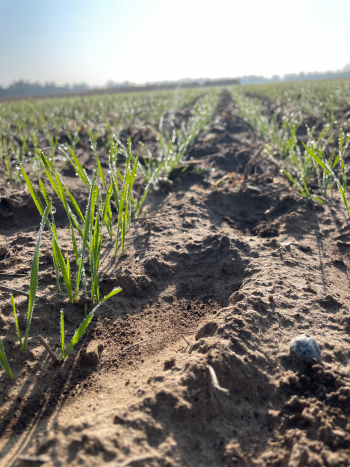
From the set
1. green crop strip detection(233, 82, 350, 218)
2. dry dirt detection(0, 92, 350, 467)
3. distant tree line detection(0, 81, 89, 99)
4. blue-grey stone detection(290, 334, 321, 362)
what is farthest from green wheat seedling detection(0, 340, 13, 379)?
Result: distant tree line detection(0, 81, 89, 99)

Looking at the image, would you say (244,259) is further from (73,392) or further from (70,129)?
(70,129)

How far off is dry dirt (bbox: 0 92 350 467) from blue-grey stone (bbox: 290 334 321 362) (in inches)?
1.1

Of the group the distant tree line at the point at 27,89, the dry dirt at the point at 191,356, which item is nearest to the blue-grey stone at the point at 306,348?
the dry dirt at the point at 191,356

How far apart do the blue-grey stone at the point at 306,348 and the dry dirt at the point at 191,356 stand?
0.03m

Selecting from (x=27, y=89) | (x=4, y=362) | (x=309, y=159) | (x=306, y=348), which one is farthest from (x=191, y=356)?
(x=27, y=89)

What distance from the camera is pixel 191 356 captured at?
2.95 ft

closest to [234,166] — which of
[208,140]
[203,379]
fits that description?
[208,140]

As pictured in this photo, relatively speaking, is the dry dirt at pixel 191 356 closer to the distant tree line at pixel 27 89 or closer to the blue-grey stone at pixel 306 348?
the blue-grey stone at pixel 306 348

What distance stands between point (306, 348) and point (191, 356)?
13.6 inches

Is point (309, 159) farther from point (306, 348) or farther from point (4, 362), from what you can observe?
point (4, 362)

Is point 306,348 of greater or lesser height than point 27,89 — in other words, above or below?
below

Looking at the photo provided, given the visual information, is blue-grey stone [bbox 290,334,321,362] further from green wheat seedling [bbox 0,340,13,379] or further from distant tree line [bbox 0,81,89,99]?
Result: distant tree line [bbox 0,81,89,99]

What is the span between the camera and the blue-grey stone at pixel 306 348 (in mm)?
881

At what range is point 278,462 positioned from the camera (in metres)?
0.67
